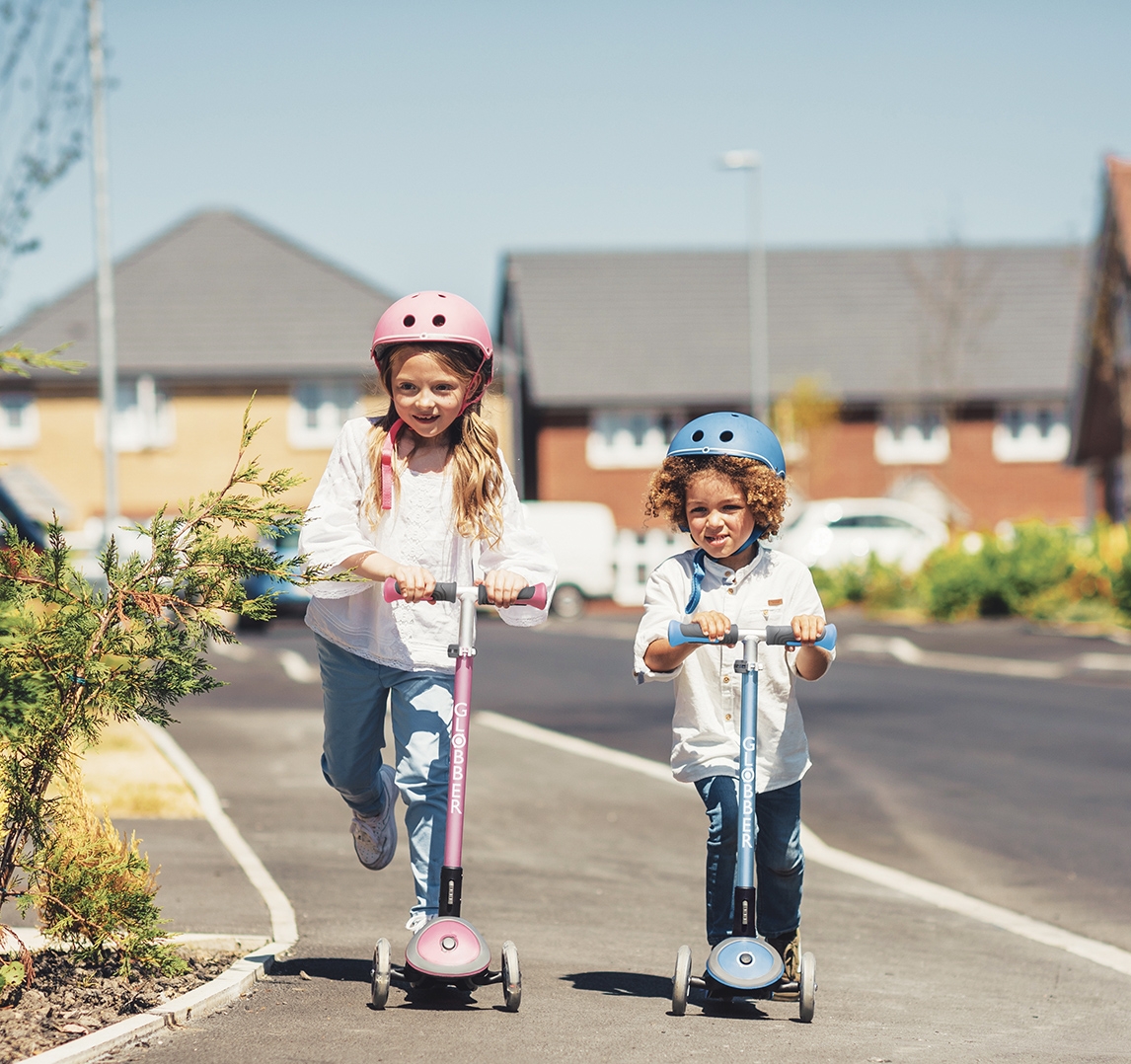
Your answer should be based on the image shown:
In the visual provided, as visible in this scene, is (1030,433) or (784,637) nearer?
(784,637)

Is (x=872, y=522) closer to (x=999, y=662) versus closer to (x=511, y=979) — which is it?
(x=999, y=662)

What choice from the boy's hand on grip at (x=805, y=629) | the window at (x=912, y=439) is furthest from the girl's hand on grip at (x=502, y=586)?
the window at (x=912, y=439)

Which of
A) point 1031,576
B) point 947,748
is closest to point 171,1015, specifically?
point 947,748

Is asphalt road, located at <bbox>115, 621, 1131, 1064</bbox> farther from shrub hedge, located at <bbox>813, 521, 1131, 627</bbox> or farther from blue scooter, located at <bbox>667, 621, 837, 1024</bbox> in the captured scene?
shrub hedge, located at <bbox>813, 521, 1131, 627</bbox>

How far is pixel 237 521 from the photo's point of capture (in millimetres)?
4633

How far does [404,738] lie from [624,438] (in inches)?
1680

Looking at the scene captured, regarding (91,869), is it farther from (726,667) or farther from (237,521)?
(726,667)

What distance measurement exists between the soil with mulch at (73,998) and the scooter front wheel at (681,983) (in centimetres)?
131

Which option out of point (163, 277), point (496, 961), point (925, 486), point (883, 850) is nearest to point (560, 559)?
point (925, 486)

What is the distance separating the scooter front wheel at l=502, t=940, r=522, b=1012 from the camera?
460 centimetres

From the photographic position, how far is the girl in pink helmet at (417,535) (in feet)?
16.2

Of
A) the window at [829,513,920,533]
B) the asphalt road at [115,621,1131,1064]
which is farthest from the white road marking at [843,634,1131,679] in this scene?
the window at [829,513,920,533]

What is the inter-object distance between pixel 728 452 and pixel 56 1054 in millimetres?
2357

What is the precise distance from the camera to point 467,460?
16.5ft
